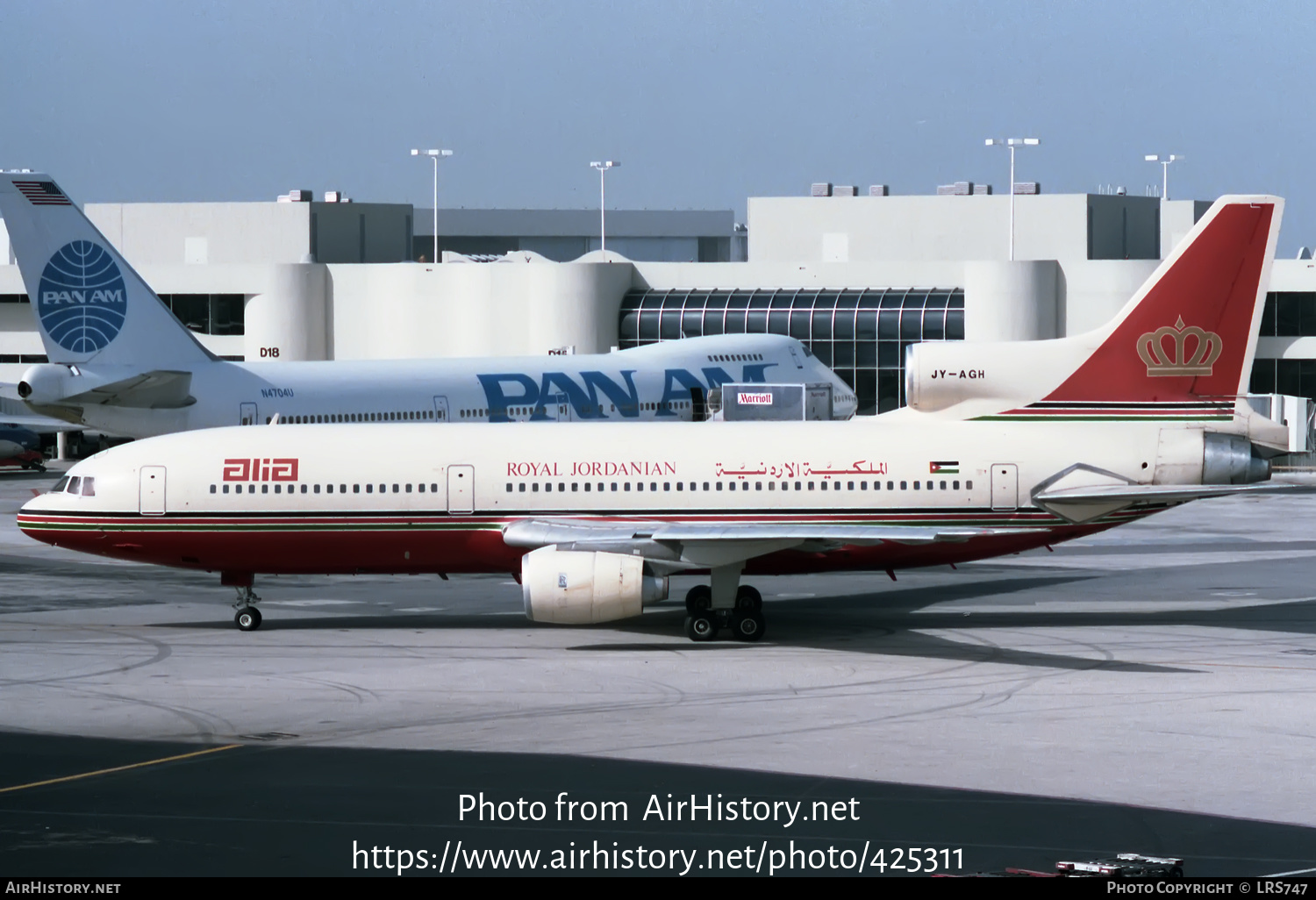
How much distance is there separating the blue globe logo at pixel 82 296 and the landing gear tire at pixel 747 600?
27766mm

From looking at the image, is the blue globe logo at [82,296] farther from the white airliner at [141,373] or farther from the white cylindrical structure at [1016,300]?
the white cylindrical structure at [1016,300]

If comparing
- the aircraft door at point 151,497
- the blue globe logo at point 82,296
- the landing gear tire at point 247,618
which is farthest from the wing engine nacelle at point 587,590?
the blue globe logo at point 82,296

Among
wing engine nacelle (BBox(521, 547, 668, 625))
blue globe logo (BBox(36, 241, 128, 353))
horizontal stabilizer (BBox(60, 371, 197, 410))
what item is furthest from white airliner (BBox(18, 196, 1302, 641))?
blue globe logo (BBox(36, 241, 128, 353))

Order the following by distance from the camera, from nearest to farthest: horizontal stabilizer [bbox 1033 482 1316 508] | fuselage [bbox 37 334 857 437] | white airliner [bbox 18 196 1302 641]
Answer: horizontal stabilizer [bbox 1033 482 1316 508] → white airliner [bbox 18 196 1302 641] → fuselage [bbox 37 334 857 437]

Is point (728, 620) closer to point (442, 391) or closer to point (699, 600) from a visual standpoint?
point (699, 600)

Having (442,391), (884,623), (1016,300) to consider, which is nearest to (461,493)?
(884,623)

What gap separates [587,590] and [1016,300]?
55.5m

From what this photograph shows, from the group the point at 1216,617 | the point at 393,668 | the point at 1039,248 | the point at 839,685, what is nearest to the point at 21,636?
the point at 393,668

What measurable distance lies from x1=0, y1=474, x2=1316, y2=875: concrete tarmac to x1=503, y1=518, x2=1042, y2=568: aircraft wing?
1828mm

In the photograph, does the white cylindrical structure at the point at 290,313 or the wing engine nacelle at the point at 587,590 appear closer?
the wing engine nacelle at the point at 587,590

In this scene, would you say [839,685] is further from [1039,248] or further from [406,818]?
[1039,248]

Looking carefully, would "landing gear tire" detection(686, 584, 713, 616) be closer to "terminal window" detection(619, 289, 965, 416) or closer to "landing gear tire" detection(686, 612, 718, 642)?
"landing gear tire" detection(686, 612, 718, 642)

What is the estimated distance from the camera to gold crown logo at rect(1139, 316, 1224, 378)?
34438 mm

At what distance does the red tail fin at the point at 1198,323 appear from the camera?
3403cm
